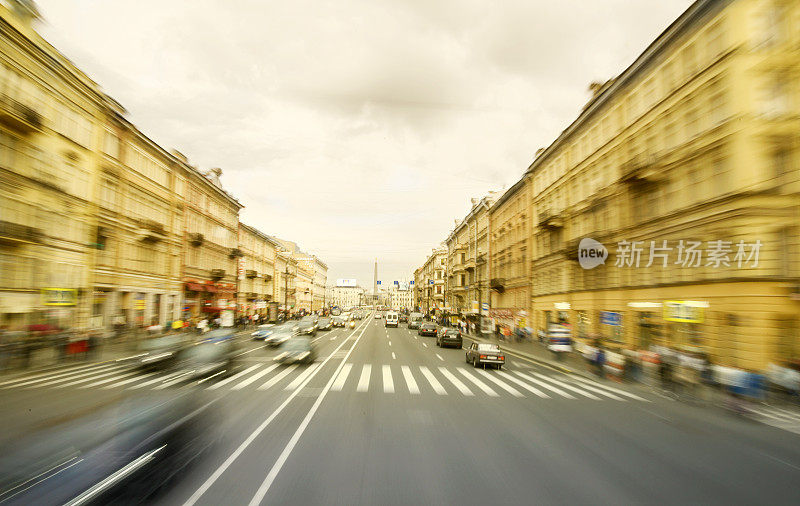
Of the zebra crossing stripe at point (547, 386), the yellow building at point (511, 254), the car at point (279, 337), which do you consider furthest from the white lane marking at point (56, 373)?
the yellow building at point (511, 254)

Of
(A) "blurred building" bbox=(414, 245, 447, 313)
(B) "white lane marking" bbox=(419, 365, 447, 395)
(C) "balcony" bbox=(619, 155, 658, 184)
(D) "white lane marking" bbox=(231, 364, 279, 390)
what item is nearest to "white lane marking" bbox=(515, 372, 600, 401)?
(B) "white lane marking" bbox=(419, 365, 447, 395)

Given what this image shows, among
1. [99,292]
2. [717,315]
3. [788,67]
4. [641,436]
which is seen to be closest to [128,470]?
[641,436]

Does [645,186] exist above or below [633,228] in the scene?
above

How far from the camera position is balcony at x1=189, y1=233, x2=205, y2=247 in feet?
144

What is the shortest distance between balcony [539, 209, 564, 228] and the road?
66.1ft

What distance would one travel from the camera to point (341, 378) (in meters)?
17.4

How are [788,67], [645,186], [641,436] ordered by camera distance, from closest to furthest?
[641,436], [788,67], [645,186]

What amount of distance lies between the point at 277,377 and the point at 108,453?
9.95 metres

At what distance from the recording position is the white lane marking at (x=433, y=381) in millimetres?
15047

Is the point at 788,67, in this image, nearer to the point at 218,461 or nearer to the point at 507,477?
the point at 507,477

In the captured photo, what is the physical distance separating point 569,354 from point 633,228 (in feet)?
28.0

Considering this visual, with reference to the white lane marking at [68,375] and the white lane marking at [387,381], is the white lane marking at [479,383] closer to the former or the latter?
the white lane marking at [387,381]

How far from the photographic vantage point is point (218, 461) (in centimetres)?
745

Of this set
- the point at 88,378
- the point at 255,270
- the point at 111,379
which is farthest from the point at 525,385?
the point at 255,270
